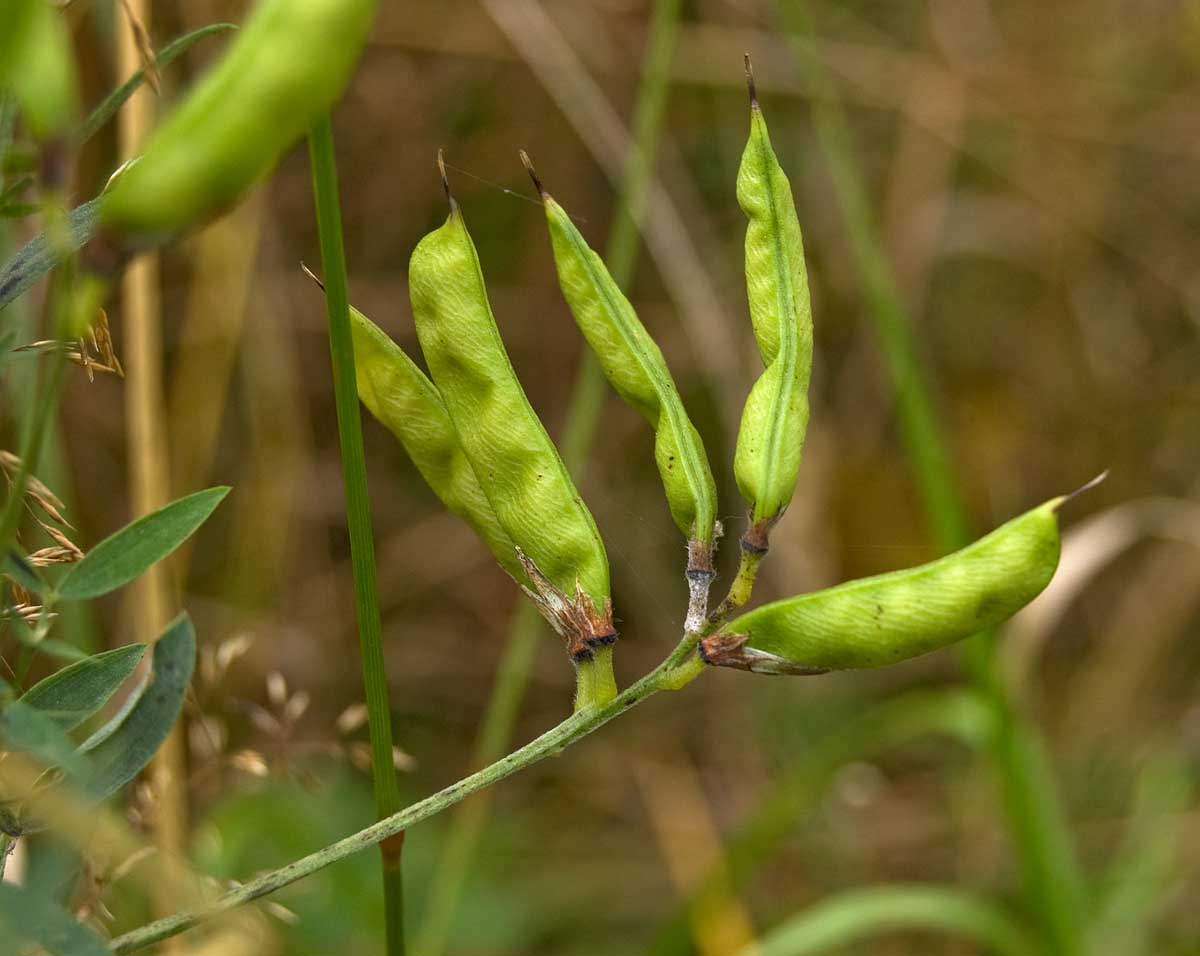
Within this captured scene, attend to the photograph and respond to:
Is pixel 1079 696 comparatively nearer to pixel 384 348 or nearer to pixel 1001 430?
pixel 1001 430

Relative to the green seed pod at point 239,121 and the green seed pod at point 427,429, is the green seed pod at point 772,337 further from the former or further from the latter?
the green seed pod at point 239,121

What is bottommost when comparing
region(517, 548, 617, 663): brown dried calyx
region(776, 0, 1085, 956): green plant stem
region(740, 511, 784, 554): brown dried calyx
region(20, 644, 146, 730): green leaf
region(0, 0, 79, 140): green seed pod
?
region(776, 0, 1085, 956): green plant stem

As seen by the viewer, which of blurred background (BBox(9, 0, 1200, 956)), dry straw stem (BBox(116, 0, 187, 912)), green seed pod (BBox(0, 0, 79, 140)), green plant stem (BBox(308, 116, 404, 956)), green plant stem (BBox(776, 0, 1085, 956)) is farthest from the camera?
blurred background (BBox(9, 0, 1200, 956))

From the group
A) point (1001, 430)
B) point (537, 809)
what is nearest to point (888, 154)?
point (1001, 430)

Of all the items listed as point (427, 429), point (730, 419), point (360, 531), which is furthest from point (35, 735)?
point (730, 419)

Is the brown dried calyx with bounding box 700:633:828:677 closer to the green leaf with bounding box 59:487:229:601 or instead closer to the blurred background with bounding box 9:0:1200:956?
the green leaf with bounding box 59:487:229:601

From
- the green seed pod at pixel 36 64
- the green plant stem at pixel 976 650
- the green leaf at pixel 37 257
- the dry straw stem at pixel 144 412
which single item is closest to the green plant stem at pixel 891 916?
the green plant stem at pixel 976 650

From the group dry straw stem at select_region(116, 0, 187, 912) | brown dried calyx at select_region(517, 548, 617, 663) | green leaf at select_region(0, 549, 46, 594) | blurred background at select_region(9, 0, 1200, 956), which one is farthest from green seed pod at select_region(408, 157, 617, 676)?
blurred background at select_region(9, 0, 1200, 956)
